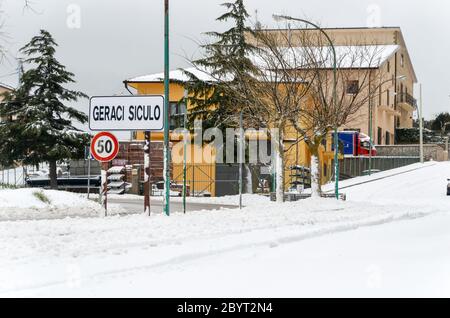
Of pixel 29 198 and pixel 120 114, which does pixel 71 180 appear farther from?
pixel 120 114

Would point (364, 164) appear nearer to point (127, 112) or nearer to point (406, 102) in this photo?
point (406, 102)

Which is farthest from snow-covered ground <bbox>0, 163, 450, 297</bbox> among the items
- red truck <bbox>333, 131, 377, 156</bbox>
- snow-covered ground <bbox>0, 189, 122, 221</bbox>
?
red truck <bbox>333, 131, 377, 156</bbox>

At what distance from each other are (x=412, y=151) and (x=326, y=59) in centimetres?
3144

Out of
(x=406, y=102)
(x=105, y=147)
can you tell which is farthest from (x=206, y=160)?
(x=406, y=102)

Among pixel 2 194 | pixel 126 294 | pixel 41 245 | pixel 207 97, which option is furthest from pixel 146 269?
pixel 207 97

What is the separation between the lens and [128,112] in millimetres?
16375

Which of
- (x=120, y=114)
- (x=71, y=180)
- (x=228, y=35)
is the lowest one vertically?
(x=71, y=180)

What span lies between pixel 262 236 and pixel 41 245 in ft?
14.0

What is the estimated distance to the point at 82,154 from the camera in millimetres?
36844

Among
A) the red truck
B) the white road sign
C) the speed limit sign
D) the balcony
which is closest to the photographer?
the speed limit sign

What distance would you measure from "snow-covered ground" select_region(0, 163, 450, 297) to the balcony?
59.3 m

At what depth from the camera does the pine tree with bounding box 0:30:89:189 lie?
35.5 metres

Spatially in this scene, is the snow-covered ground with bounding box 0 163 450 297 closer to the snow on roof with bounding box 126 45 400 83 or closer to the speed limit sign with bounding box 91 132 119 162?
the speed limit sign with bounding box 91 132 119 162

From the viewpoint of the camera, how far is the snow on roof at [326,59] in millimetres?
32000
